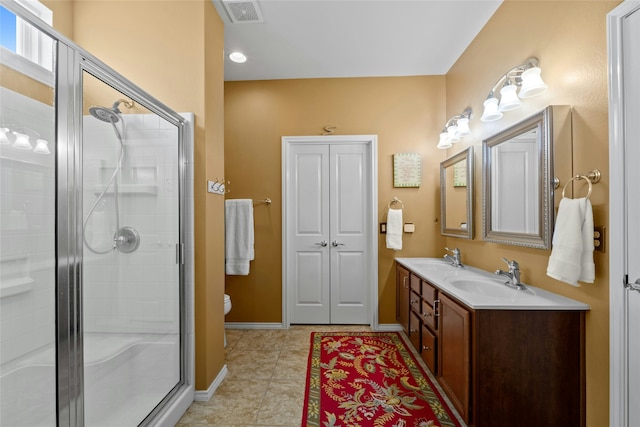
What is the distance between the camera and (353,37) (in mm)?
2359

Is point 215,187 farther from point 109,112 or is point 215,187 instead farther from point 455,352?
point 455,352

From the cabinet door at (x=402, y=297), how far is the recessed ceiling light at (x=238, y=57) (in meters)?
2.50

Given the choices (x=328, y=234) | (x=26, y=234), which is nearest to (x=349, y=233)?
(x=328, y=234)

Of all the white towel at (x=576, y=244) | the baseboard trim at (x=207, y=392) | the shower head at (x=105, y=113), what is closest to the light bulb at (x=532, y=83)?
the white towel at (x=576, y=244)

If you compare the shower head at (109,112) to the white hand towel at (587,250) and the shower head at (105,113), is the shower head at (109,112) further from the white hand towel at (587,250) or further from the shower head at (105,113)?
the white hand towel at (587,250)

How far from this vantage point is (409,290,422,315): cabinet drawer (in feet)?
7.32

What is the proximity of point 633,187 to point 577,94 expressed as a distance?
560 mm

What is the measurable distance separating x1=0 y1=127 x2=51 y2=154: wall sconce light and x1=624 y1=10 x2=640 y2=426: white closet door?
2261mm

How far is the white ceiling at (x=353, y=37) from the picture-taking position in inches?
80.2

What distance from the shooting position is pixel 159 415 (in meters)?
1.52

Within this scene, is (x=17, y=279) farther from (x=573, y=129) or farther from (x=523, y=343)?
(x=573, y=129)

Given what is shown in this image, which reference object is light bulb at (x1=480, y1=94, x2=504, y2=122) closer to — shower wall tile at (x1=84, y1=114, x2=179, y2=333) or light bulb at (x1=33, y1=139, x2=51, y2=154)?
shower wall tile at (x1=84, y1=114, x2=179, y2=333)

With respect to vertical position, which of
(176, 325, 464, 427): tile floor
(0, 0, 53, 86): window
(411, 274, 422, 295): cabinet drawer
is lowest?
(176, 325, 464, 427): tile floor

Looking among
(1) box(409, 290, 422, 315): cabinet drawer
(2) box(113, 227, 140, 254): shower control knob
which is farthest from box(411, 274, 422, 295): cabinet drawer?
(2) box(113, 227, 140, 254): shower control knob
